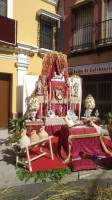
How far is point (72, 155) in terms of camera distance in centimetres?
436

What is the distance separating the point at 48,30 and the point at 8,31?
3186 millimetres

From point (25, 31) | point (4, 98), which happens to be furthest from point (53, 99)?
point (25, 31)

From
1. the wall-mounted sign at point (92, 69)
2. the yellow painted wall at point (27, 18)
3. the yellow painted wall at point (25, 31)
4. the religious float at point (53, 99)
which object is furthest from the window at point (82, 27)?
the religious float at point (53, 99)

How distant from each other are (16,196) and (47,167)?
3.74 feet

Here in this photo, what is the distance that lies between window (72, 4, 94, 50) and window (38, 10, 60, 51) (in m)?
1.08

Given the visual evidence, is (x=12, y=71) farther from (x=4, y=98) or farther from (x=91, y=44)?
(x=91, y=44)

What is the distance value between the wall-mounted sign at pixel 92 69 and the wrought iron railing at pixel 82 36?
47.3 inches

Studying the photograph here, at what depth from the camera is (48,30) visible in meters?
10.8

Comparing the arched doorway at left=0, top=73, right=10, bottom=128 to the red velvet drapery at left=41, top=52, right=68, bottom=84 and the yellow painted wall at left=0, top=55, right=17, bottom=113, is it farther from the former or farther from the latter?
the red velvet drapery at left=41, top=52, right=68, bottom=84

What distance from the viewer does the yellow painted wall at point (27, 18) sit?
9.13m

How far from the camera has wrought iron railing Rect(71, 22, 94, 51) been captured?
10266 mm

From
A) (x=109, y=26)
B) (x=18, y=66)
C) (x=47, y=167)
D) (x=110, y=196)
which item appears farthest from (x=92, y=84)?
(x=110, y=196)

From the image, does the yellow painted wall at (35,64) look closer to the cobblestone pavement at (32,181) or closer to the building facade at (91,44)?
the building facade at (91,44)

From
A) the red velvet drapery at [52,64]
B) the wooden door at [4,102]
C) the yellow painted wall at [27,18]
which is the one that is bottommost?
the wooden door at [4,102]
